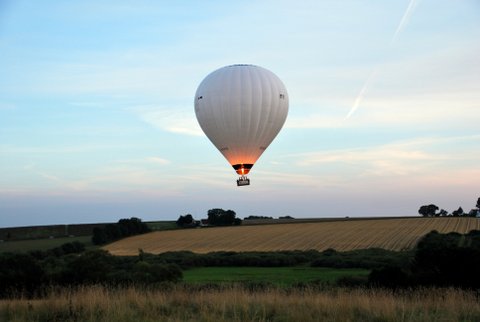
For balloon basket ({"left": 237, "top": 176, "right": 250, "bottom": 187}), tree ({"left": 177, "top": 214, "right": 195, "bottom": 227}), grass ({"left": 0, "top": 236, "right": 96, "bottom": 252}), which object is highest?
balloon basket ({"left": 237, "top": 176, "right": 250, "bottom": 187})

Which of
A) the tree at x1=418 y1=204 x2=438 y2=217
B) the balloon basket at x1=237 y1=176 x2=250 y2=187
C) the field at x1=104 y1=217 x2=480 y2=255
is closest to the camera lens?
the balloon basket at x1=237 y1=176 x2=250 y2=187

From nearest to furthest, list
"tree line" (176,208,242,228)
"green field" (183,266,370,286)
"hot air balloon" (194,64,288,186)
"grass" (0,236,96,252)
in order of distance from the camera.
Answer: "hot air balloon" (194,64,288,186) → "green field" (183,266,370,286) → "grass" (0,236,96,252) → "tree line" (176,208,242,228)

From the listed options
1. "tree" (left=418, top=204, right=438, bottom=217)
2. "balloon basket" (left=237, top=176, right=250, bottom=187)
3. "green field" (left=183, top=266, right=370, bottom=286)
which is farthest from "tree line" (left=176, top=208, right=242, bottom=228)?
"balloon basket" (left=237, top=176, right=250, bottom=187)

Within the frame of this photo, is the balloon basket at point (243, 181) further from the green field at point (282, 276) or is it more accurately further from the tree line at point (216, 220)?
the tree line at point (216, 220)

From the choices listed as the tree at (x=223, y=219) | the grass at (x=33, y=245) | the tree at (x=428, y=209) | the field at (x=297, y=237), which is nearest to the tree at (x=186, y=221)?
the tree at (x=223, y=219)

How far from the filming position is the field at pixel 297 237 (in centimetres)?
5584

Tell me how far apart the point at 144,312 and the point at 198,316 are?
3.22 feet

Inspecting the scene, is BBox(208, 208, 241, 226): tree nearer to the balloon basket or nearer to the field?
the field

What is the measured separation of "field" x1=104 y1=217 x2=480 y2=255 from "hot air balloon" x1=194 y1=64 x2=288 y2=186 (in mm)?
26698

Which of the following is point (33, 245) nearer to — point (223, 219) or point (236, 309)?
point (223, 219)

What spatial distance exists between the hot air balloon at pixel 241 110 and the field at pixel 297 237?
26.7 metres

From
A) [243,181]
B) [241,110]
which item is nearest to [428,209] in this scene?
[243,181]

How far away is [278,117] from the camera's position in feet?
95.7

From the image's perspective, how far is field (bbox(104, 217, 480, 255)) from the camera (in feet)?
183
